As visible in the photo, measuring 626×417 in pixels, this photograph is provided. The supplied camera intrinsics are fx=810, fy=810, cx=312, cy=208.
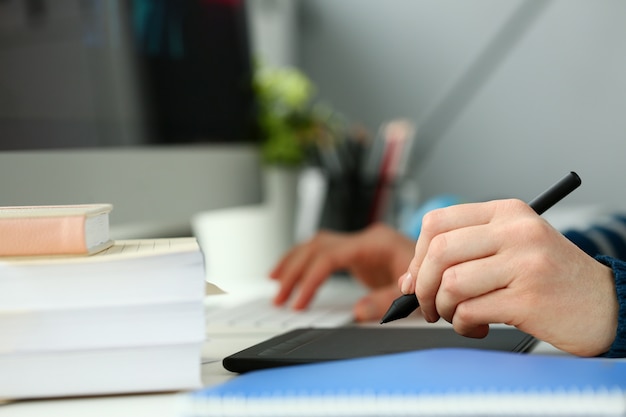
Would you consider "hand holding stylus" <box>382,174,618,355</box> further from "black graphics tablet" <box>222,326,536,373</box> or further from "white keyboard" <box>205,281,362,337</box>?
"white keyboard" <box>205,281,362,337</box>

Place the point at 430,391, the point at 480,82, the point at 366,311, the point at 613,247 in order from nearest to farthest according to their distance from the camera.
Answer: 1. the point at 430,391
2. the point at 366,311
3. the point at 613,247
4. the point at 480,82

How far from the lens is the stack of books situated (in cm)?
37

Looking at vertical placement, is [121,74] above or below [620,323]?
above

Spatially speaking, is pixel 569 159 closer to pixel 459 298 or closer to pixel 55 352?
pixel 459 298

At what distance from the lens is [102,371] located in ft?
1.27

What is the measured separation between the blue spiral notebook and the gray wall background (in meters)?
1.07

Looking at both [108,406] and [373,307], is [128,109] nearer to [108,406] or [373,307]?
[373,307]

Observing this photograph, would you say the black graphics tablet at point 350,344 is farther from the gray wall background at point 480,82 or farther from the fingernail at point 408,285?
the gray wall background at point 480,82

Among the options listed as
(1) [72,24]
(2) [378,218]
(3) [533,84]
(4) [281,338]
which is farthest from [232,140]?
(3) [533,84]

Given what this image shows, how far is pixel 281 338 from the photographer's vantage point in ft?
1.69

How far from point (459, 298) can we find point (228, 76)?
2.22 feet

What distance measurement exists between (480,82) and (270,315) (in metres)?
0.96

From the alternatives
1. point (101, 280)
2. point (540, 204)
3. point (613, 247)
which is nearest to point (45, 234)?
point (101, 280)

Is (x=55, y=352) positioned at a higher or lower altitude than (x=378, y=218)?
higher
